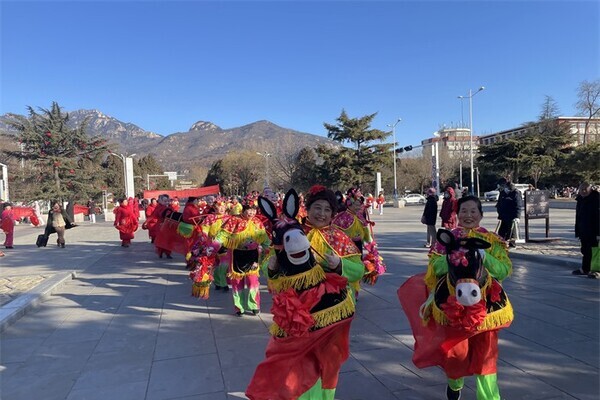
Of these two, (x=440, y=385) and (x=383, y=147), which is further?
(x=383, y=147)

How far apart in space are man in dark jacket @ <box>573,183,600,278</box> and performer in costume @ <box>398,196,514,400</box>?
551cm

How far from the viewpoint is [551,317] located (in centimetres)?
533

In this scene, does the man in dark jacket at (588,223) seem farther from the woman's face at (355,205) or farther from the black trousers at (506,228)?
the woman's face at (355,205)

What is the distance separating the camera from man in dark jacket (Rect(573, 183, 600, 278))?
7422 millimetres

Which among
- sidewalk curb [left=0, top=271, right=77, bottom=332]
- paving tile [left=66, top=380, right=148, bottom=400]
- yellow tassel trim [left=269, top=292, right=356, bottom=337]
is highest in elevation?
yellow tassel trim [left=269, top=292, right=356, bottom=337]

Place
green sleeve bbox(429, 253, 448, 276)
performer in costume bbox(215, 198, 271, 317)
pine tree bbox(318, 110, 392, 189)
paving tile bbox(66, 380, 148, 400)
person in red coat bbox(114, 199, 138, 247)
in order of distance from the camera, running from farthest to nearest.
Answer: pine tree bbox(318, 110, 392, 189) → person in red coat bbox(114, 199, 138, 247) → performer in costume bbox(215, 198, 271, 317) → paving tile bbox(66, 380, 148, 400) → green sleeve bbox(429, 253, 448, 276)

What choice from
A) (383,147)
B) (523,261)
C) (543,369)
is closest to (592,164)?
Result: (383,147)

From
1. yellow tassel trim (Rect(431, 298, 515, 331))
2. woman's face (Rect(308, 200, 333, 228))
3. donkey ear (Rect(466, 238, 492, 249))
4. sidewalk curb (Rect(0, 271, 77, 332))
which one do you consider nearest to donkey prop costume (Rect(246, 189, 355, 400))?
woman's face (Rect(308, 200, 333, 228))

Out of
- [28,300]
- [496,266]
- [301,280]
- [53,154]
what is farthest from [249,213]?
[53,154]

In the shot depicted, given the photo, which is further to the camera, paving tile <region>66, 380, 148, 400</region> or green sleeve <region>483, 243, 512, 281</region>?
paving tile <region>66, 380, 148, 400</region>

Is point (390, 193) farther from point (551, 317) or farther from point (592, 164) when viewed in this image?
point (551, 317)

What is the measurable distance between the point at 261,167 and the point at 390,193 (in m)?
17.7

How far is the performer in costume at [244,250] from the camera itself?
227 inches

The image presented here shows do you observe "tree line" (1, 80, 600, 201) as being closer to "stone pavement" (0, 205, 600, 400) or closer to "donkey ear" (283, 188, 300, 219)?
"stone pavement" (0, 205, 600, 400)
